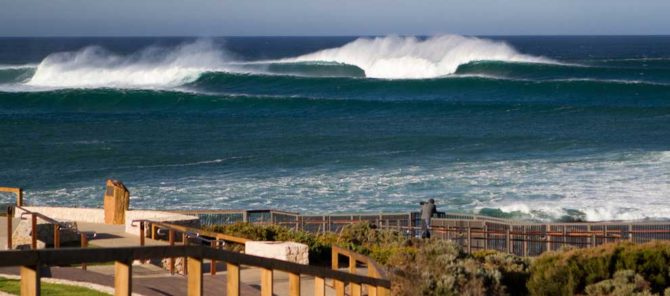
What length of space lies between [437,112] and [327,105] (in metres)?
7.12

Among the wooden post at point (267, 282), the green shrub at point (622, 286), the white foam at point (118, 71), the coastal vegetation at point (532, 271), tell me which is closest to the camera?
the wooden post at point (267, 282)

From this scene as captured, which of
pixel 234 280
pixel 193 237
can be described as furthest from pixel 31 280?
pixel 193 237

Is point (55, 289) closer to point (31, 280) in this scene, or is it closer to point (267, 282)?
point (267, 282)

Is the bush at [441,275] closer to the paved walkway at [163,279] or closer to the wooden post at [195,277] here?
the paved walkway at [163,279]

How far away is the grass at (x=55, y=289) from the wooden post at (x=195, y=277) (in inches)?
206

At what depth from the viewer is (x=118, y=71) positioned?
277 ft

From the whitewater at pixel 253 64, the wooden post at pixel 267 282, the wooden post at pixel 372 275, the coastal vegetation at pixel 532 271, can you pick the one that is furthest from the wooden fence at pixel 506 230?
the whitewater at pixel 253 64

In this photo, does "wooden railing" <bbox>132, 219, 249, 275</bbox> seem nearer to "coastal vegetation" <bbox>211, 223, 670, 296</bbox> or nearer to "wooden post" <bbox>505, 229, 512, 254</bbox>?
"coastal vegetation" <bbox>211, 223, 670, 296</bbox>

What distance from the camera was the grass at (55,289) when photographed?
10.4 metres

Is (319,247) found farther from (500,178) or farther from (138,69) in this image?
(138,69)

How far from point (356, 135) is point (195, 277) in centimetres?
4117

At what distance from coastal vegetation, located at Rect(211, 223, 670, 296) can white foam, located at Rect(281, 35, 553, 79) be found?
71.7 metres

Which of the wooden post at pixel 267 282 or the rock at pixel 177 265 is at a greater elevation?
the wooden post at pixel 267 282

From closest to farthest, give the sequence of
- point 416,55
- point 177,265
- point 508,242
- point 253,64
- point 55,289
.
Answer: point 55,289
point 177,265
point 508,242
point 416,55
point 253,64
